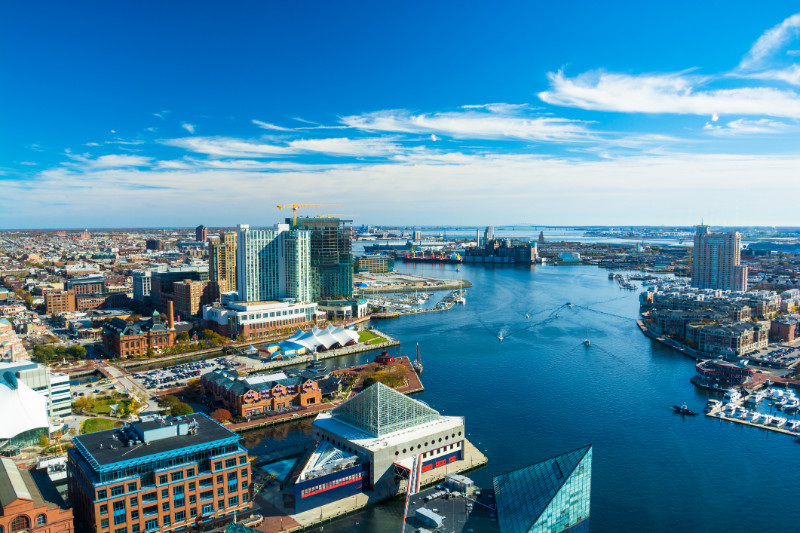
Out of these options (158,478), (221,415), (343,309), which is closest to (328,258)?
(343,309)

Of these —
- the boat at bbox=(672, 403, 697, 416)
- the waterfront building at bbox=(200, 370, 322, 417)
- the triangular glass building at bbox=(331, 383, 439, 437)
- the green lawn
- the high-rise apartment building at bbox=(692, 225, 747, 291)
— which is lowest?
the boat at bbox=(672, 403, 697, 416)

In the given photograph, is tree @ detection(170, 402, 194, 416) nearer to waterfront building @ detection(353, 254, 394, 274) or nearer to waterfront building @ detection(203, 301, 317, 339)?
waterfront building @ detection(203, 301, 317, 339)

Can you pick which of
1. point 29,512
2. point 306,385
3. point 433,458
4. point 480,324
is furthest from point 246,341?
point 29,512

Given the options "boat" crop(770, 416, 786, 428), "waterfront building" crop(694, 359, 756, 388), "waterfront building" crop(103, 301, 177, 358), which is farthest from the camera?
"waterfront building" crop(103, 301, 177, 358)

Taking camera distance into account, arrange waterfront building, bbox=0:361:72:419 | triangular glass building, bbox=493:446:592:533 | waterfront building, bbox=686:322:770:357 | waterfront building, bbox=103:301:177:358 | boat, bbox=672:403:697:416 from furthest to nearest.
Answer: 1. waterfront building, bbox=686:322:770:357
2. waterfront building, bbox=103:301:177:358
3. boat, bbox=672:403:697:416
4. waterfront building, bbox=0:361:72:419
5. triangular glass building, bbox=493:446:592:533

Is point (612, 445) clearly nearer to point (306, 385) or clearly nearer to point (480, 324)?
point (306, 385)

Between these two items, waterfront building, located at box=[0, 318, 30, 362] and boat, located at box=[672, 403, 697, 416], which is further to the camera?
waterfront building, located at box=[0, 318, 30, 362]

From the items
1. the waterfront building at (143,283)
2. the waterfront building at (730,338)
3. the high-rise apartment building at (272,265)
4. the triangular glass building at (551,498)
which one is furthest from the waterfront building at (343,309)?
the triangular glass building at (551,498)

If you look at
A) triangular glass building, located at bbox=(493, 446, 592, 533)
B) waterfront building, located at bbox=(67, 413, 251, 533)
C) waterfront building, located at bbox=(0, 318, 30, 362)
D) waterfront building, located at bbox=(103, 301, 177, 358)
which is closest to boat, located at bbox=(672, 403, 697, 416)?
triangular glass building, located at bbox=(493, 446, 592, 533)

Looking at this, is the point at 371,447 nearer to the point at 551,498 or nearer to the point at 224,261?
the point at 551,498
